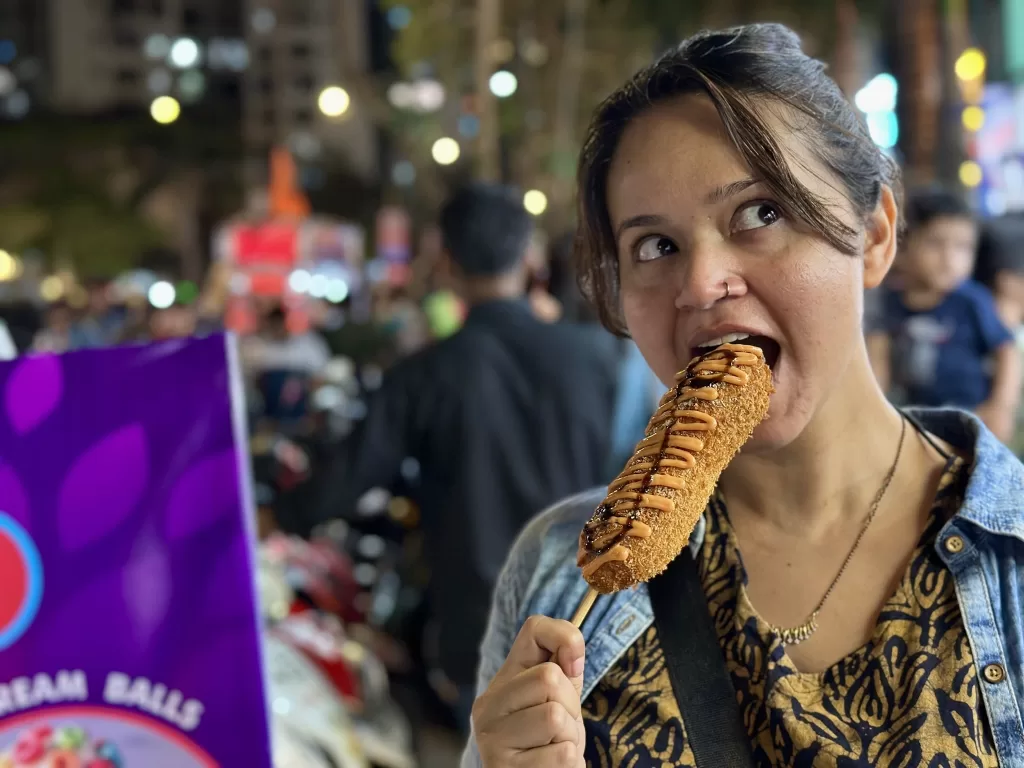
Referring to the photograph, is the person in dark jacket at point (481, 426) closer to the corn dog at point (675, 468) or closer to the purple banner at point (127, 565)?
the purple banner at point (127, 565)

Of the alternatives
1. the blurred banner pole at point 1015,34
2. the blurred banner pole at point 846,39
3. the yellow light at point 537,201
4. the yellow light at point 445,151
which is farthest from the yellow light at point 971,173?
the yellow light at point 445,151

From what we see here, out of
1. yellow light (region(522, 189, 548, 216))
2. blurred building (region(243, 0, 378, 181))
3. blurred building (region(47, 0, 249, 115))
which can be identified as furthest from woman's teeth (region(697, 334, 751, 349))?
blurred building (region(47, 0, 249, 115))

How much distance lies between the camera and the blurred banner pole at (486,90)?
31.0 feet

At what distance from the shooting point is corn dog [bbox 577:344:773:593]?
5.01 feet

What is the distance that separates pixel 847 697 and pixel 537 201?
1132cm

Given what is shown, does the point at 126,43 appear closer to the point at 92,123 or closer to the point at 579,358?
the point at 92,123

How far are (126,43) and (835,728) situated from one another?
5324cm

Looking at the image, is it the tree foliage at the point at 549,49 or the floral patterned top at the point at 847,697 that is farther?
the tree foliage at the point at 549,49

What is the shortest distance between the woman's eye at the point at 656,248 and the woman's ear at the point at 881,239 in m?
0.35

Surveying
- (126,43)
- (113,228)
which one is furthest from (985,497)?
(126,43)

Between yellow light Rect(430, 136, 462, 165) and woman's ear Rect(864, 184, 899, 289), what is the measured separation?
1026 centimetres

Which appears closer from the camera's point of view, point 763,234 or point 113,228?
point 763,234

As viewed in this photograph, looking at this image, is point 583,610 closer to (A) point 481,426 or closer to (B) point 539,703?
(B) point 539,703

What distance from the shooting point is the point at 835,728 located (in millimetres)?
1609
